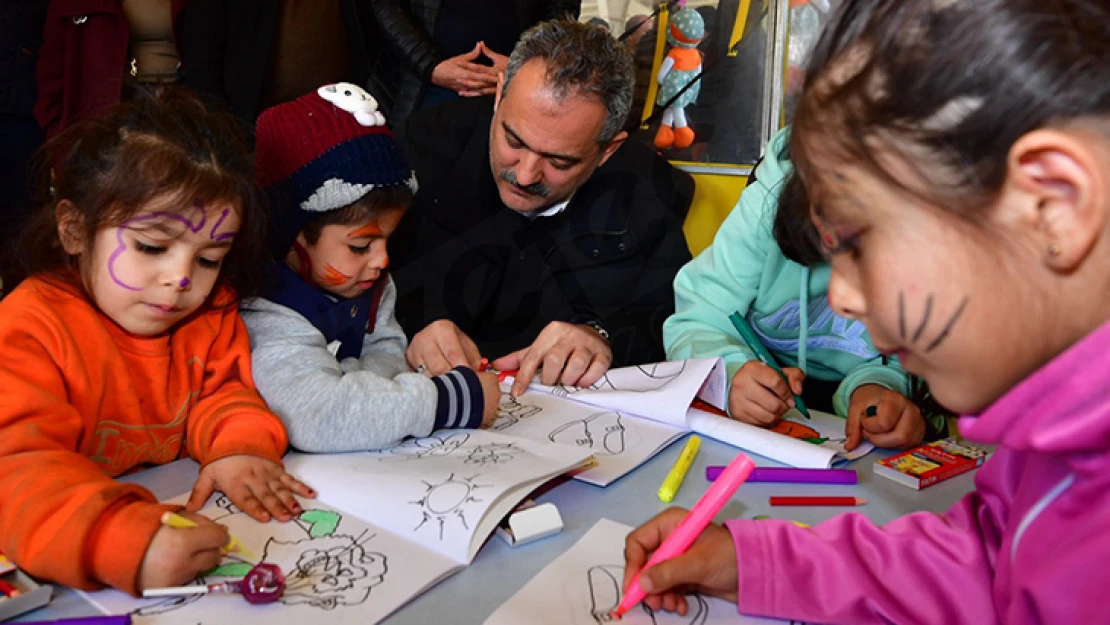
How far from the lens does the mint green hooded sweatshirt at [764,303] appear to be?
3.80ft

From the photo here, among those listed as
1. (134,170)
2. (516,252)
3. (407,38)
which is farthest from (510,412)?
A: (407,38)

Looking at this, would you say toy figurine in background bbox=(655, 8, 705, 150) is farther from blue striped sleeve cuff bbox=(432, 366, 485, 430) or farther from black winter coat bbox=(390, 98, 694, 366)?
blue striped sleeve cuff bbox=(432, 366, 485, 430)

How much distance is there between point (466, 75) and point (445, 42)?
0.14 metres

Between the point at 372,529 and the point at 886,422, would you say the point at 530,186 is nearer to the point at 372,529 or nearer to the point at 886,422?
the point at 886,422

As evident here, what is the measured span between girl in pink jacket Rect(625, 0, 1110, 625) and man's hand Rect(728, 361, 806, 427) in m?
0.43

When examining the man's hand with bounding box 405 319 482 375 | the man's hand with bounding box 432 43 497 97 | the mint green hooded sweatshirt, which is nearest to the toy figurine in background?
the man's hand with bounding box 432 43 497 97

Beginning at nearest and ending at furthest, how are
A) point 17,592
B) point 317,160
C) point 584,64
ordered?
point 17,592 < point 317,160 < point 584,64

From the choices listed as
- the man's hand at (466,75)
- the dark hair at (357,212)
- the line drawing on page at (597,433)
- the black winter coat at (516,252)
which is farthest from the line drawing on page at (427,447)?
the man's hand at (466,75)

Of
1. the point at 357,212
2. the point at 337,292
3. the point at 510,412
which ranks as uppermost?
the point at 357,212

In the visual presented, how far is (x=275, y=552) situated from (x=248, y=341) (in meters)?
0.37

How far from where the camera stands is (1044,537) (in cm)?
49

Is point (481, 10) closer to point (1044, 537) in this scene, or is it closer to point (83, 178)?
point (83, 178)

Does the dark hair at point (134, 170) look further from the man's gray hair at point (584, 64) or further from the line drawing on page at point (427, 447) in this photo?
the man's gray hair at point (584, 64)

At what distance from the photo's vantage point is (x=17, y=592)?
57 centimetres
